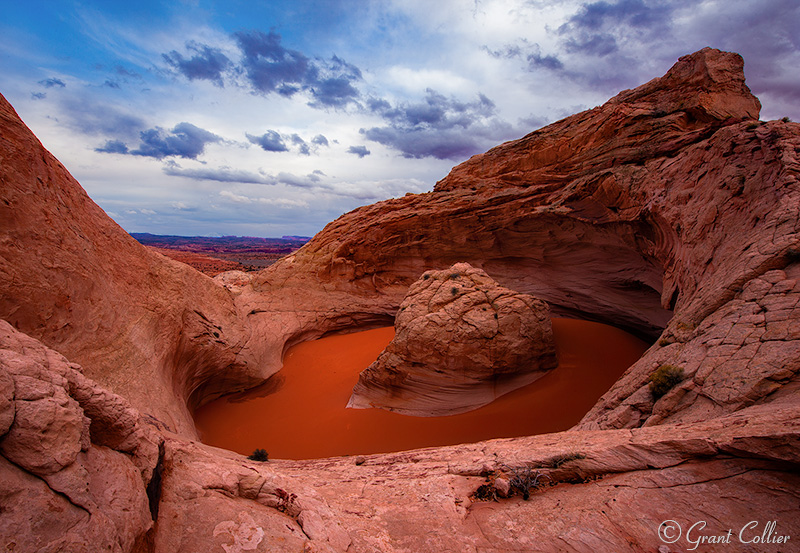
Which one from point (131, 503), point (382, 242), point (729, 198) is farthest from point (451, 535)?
point (382, 242)

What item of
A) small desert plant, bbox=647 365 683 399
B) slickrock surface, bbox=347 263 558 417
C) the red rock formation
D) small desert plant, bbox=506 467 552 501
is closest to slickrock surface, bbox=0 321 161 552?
small desert plant, bbox=506 467 552 501

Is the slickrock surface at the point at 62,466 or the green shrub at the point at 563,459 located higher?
the slickrock surface at the point at 62,466

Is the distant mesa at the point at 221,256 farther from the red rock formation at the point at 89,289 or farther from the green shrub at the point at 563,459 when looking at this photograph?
the green shrub at the point at 563,459

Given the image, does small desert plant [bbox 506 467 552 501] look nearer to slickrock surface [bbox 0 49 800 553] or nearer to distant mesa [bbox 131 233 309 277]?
slickrock surface [bbox 0 49 800 553]

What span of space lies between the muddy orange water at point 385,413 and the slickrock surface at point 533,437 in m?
0.86

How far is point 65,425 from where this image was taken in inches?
81.7

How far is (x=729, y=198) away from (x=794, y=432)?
537cm

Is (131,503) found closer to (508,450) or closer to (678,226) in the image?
(508,450)

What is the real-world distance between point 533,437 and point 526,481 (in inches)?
58.8

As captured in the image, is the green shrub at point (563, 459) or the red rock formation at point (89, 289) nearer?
the green shrub at point (563, 459)

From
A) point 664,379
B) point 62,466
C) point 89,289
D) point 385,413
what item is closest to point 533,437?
point 664,379

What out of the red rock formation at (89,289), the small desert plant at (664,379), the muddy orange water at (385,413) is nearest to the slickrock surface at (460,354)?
the muddy orange water at (385,413)

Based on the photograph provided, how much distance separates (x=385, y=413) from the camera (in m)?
8.03

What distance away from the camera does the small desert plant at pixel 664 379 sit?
412 centimetres
